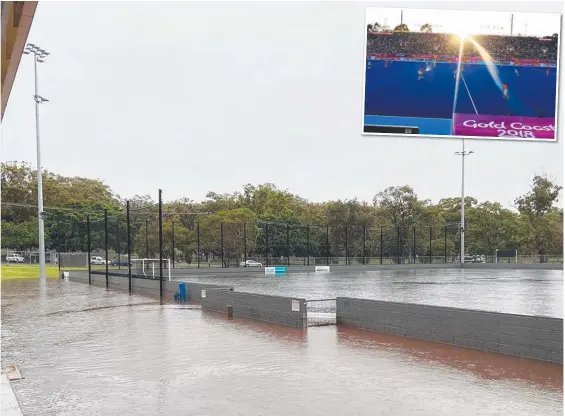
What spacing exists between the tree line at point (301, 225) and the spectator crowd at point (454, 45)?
3901 centimetres

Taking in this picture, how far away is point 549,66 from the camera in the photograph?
15.2m

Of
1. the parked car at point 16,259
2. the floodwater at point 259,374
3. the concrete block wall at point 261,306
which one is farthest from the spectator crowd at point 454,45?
the parked car at point 16,259

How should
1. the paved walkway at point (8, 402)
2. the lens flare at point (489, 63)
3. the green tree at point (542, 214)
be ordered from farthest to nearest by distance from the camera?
the green tree at point (542, 214)
the lens flare at point (489, 63)
the paved walkway at point (8, 402)

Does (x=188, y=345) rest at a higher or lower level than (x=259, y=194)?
lower

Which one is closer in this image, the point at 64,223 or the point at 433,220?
the point at 64,223

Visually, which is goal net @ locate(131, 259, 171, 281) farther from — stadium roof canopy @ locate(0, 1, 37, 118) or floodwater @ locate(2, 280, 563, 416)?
stadium roof canopy @ locate(0, 1, 37, 118)

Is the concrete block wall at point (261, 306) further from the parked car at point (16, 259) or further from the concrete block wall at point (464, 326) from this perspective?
the parked car at point (16, 259)

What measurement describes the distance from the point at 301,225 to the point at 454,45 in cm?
5060

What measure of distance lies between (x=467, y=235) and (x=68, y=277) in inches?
1982

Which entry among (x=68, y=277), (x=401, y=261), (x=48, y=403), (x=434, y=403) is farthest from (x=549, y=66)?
(x=401, y=261)

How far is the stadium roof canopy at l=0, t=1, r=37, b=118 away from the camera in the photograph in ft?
13.3

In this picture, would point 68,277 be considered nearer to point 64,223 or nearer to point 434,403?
point 64,223

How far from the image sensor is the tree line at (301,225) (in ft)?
188

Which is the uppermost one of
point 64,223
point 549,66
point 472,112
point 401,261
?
point 549,66
